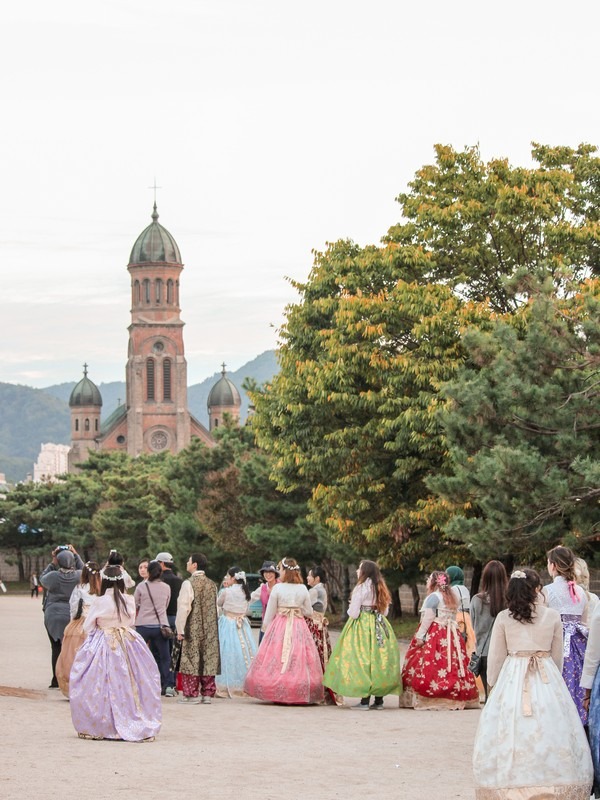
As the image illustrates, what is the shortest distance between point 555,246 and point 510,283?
17.7 feet

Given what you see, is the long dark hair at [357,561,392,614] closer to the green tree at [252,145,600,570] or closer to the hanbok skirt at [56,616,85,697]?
the hanbok skirt at [56,616,85,697]

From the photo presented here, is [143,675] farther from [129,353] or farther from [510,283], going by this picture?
[129,353]

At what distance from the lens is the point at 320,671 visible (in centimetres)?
1658

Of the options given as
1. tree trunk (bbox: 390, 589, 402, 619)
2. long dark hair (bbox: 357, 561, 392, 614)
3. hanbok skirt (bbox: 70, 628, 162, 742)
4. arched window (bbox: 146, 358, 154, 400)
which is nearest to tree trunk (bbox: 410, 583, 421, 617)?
tree trunk (bbox: 390, 589, 402, 619)

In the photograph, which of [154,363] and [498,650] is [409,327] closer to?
[498,650]

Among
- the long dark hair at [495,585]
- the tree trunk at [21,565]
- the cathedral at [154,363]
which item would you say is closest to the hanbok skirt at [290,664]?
the long dark hair at [495,585]

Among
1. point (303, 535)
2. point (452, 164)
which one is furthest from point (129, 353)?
point (452, 164)

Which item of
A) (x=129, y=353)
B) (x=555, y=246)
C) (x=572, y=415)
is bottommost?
(x=572, y=415)

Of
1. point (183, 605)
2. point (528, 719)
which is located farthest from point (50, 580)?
point (528, 719)

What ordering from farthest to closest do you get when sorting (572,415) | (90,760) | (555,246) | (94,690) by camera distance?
1. (555,246)
2. (572,415)
3. (94,690)
4. (90,760)

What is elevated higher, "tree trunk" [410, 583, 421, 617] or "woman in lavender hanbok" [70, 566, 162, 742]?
"tree trunk" [410, 583, 421, 617]

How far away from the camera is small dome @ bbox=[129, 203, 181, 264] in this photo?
138 m

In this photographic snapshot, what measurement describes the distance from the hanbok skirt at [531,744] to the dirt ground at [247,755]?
1111 mm

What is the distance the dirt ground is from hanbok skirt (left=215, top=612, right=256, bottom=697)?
0.97m
